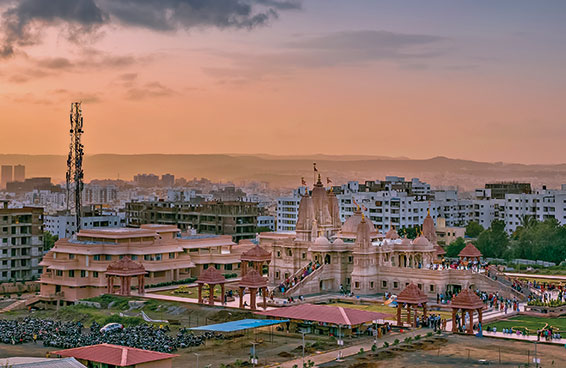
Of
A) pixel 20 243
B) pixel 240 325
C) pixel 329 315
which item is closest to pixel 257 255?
pixel 240 325

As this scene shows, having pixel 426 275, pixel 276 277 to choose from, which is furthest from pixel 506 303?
pixel 276 277

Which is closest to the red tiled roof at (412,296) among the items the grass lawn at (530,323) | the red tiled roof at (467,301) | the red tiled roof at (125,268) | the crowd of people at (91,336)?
the red tiled roof at (467,301)

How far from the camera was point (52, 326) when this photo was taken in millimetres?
67688

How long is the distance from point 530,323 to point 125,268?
3434 centimetres

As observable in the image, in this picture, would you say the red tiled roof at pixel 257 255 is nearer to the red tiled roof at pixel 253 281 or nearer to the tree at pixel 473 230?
the red tiled roof at pixel 253 281

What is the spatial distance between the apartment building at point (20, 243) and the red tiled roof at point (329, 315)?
43295 mm

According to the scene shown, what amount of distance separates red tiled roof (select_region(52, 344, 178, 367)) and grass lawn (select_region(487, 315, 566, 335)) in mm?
27546

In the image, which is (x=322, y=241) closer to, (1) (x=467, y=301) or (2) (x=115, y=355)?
(1) (x=467, y=301)

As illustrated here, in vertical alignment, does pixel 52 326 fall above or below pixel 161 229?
below

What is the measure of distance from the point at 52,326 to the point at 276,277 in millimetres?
27792

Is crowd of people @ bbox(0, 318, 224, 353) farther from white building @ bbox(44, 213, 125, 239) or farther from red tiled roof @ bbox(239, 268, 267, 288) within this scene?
white building @ bbox(44, 213, 125, 239)

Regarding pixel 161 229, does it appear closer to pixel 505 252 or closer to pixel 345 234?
pixel 345 234

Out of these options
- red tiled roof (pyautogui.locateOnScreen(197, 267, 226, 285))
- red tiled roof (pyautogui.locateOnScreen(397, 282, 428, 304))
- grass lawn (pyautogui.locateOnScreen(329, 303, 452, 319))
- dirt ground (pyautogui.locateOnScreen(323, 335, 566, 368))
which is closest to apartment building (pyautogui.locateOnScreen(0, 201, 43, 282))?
red tiled roof (pyautogui.locateOnScreen(197, 267, 226, 285))

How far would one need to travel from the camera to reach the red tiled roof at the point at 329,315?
61094 millimetres
